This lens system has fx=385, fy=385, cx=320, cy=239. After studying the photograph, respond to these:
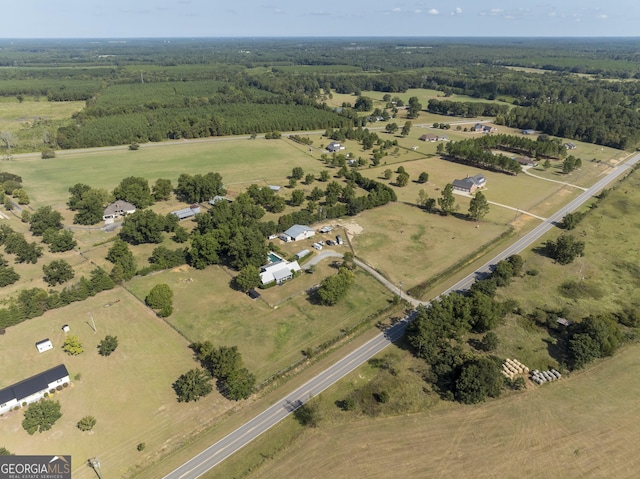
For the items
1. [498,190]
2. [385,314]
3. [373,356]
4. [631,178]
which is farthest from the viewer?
[631,178]

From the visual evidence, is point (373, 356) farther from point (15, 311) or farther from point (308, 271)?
point (15, 311)

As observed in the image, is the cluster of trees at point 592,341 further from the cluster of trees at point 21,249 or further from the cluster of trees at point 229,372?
the cluster of trees at point 21,249

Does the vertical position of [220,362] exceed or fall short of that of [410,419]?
it exceeds it

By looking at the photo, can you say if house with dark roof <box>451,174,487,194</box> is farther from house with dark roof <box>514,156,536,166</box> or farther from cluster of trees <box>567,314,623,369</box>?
cluster of trees <box>567,314,623,369</box>

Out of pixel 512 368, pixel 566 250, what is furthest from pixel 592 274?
pixel 512 368

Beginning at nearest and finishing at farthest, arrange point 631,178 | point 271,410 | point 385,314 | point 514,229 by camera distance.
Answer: point 271,410 → point 385,314 → point 514,229 → point 631,178

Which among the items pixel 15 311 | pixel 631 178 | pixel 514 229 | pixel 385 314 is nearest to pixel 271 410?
pixel 385 314

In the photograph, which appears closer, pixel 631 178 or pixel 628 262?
pixel 628 262
